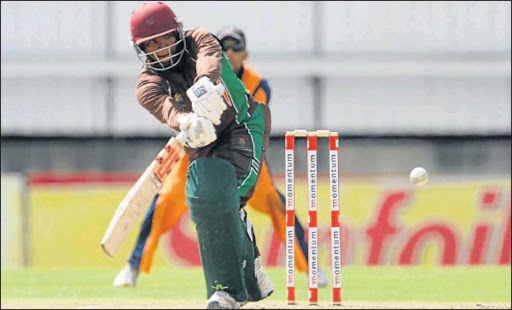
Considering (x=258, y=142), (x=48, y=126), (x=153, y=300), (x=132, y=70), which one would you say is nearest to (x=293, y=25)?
(x=132, y=70)

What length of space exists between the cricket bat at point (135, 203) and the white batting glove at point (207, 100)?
17.5 inches

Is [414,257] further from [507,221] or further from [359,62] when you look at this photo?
[359,62]

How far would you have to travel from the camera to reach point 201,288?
8312 mm

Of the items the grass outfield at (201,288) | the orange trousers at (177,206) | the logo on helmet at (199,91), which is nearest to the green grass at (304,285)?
the grass outfield at (201,288)

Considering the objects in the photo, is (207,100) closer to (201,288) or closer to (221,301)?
(221,301)

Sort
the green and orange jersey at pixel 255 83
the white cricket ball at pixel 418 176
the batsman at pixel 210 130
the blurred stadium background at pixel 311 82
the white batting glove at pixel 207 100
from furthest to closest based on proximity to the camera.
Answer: the blurred stadium background at pixel 311 82 < the green and orange jersey at pixel 255 83 < the white cricket ball at pixel 418 176 < the batsman at pixel 210 130 < the white batting glove at pixel 207 100

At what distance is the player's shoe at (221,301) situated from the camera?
17.6 feet

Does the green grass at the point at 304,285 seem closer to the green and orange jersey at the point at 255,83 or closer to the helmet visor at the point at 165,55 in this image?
the green and orange jersey at the point at 255,83

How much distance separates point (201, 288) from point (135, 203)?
9.19ft

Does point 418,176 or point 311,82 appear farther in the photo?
point 311,82

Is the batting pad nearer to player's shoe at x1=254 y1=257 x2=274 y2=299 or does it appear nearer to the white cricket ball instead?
player's shoe at x1=254 y1=257 x2=274 y2=299

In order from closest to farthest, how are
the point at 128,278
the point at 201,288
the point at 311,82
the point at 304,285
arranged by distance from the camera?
1. the point at 128,278
2. the point at 201,288
3. the point at 304,285
4. the point at 311,82

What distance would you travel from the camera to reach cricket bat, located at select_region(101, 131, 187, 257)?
18.2 feet

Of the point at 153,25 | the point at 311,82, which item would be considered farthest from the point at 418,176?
the point at 311,82
